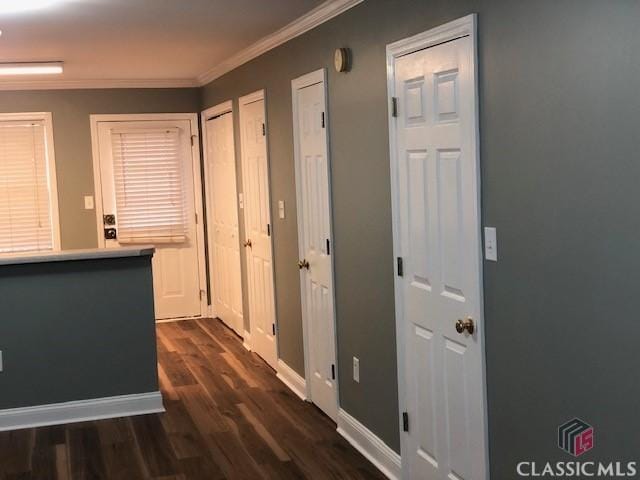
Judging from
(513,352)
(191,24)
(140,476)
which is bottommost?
(140,476)

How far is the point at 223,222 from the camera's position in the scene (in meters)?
7.47

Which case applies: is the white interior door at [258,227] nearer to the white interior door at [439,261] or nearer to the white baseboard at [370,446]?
the white baseboard at [370,446]

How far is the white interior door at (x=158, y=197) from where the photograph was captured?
7.80 meters

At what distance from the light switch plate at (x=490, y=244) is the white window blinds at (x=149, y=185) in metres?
5.45

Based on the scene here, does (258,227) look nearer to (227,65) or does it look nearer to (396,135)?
(227,65)

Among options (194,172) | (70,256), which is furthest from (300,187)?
(194,172)

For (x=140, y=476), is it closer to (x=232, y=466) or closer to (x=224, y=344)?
(x=232, y=466)

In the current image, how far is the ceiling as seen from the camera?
4195 mm

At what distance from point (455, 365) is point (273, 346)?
2890 mm

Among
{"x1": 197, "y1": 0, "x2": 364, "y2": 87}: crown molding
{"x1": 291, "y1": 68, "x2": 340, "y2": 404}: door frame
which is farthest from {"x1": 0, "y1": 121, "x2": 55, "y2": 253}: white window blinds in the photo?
{"x1": 291, "y1": 68, "x2": 340, "y2": 404}: door frame

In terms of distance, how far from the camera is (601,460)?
2404 millimetres

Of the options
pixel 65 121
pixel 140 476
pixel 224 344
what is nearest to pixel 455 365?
pixel 140 476

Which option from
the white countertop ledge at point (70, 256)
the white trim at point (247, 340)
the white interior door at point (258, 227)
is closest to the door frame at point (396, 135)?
the white countertop ledge at point (70, 256)

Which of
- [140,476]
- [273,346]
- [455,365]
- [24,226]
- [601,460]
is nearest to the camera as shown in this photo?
[601,460]
